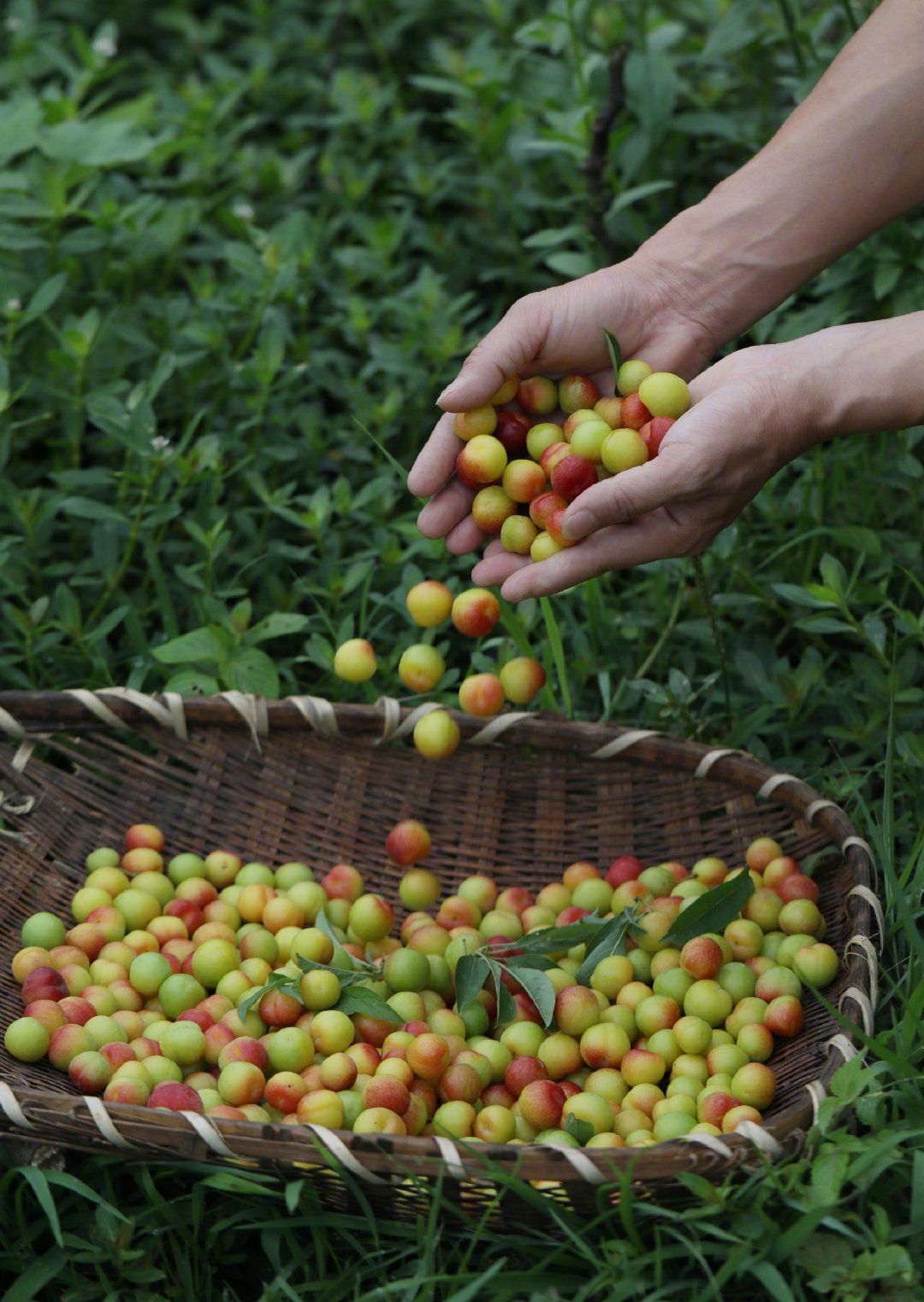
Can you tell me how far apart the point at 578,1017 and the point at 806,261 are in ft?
4.87

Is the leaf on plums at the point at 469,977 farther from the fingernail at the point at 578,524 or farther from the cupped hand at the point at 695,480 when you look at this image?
the fingernail at the point at 578,524

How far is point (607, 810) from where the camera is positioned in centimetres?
279

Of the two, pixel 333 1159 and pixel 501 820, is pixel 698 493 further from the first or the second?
pixel 333 1159

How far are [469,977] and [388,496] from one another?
136 cm

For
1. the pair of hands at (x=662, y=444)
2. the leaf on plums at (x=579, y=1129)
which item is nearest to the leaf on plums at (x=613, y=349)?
the pair of hands at (x=662, y=444)

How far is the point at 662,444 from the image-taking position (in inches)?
90.4

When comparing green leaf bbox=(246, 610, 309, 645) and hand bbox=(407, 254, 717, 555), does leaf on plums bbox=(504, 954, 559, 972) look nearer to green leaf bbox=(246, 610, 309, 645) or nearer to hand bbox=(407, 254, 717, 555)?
hand bbox=(407, 254, 717, 555)

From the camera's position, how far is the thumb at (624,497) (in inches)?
88.1

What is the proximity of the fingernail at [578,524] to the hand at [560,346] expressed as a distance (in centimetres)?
37

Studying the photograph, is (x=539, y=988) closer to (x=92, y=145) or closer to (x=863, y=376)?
(x=863, y=376)

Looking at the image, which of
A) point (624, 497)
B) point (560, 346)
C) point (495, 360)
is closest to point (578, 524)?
point (624, 497)

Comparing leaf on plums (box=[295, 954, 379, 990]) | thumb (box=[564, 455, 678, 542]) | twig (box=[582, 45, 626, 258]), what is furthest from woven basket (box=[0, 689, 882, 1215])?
twig (box=[582, 45, 626, 258])

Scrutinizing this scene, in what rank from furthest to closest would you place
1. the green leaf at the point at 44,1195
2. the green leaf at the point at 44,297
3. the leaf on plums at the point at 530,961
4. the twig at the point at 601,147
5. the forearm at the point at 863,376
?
the twig at the point at 601,147, the green leaf at the point at 44,297, the leaf on plums at the point at 530,961, the forearm at the point at 863,376, the green leaf at the point at 44,1195

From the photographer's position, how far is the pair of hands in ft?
7.45
